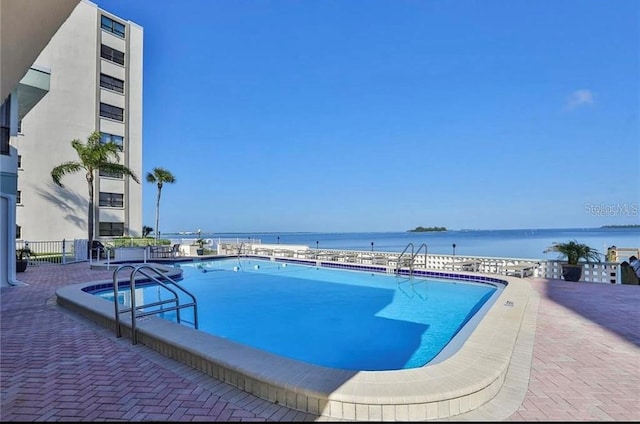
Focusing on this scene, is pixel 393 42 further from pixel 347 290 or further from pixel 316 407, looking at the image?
pixel 316 407

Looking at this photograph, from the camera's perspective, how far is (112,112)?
20641 millimetres

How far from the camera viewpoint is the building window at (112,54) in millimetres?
20278

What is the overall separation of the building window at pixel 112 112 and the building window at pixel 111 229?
6.36 meters

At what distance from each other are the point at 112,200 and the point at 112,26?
10649 mm

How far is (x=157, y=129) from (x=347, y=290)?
989 inches

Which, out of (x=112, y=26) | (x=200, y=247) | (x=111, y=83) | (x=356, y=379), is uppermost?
(x=112, y=26)

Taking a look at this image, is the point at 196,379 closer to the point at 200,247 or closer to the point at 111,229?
the point at 200,247

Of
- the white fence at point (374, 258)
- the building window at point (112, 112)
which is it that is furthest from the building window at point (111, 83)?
the white fence at point (374, 258)

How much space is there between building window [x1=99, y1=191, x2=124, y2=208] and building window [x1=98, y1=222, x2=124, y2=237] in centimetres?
106

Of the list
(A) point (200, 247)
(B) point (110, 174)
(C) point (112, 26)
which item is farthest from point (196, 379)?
(C) point (112, 26)

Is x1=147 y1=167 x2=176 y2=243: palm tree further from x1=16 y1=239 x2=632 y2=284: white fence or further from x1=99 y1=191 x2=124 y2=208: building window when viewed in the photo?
x1=16 y1=239 x2=632 y2=284: white fence

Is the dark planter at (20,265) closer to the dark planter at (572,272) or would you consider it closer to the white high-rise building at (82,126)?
the white high-rise building at (82,126)

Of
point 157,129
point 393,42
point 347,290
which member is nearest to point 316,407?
point 347,290

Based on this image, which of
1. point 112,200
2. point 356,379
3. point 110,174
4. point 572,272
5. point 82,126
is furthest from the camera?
point 112,200
